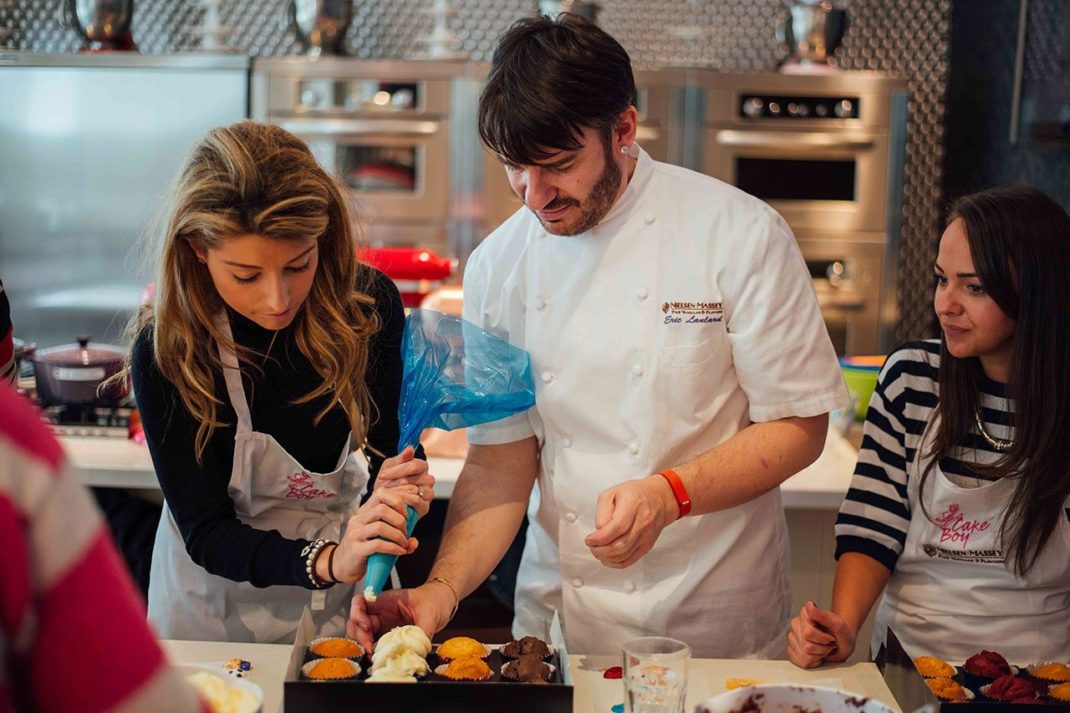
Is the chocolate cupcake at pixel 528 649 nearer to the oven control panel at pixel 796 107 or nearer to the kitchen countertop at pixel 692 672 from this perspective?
the kitchen countertop at pixel 692 672

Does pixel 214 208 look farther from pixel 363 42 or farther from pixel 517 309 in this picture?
pixel 363 42

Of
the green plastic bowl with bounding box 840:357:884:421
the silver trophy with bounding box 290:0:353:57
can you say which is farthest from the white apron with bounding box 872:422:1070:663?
the silver trophy with bounding box 290:0:353:57

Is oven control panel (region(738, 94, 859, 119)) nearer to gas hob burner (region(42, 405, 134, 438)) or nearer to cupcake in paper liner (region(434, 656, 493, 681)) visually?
gas hob burner (region(42, 405, 134, 438))

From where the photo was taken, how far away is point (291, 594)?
→ 1.74 meters

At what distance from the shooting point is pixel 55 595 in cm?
54

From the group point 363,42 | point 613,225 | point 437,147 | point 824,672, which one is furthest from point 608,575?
point 363,42

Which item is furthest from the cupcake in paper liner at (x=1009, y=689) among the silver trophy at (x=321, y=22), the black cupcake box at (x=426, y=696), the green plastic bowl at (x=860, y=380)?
the silver trophy at (x=321, y=22)

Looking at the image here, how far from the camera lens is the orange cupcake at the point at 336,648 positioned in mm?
1383

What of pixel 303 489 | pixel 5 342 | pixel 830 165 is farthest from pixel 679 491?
pixel 830 165

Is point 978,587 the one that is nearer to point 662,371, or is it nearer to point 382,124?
point 662,371

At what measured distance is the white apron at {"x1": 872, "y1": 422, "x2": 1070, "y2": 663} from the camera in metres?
1.68

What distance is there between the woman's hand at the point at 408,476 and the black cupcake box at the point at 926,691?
0.60 metres

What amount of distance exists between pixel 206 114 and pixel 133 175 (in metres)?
0.39

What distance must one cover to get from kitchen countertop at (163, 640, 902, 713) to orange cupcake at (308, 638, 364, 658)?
7 centimetres
